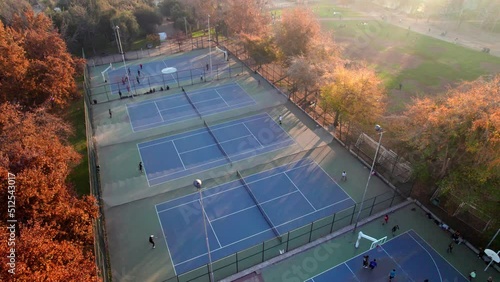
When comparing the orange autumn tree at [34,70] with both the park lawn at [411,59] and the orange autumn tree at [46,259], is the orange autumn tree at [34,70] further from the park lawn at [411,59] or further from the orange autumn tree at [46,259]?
the park lawn at [411,59]

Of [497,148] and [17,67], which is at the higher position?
[17,67]

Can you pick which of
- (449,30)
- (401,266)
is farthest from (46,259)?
(449,30)

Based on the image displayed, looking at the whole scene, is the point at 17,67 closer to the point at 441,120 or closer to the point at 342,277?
the point at 342,277

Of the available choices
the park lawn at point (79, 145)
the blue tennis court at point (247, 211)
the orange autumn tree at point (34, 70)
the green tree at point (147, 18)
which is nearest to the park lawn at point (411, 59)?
the blue tennis court at point (247, 211)

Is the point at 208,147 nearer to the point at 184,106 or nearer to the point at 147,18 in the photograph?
the point at 184,106

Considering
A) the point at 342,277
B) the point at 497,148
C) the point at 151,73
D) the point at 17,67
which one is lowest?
the point at 342,277

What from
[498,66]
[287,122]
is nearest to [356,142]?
[287,122]
